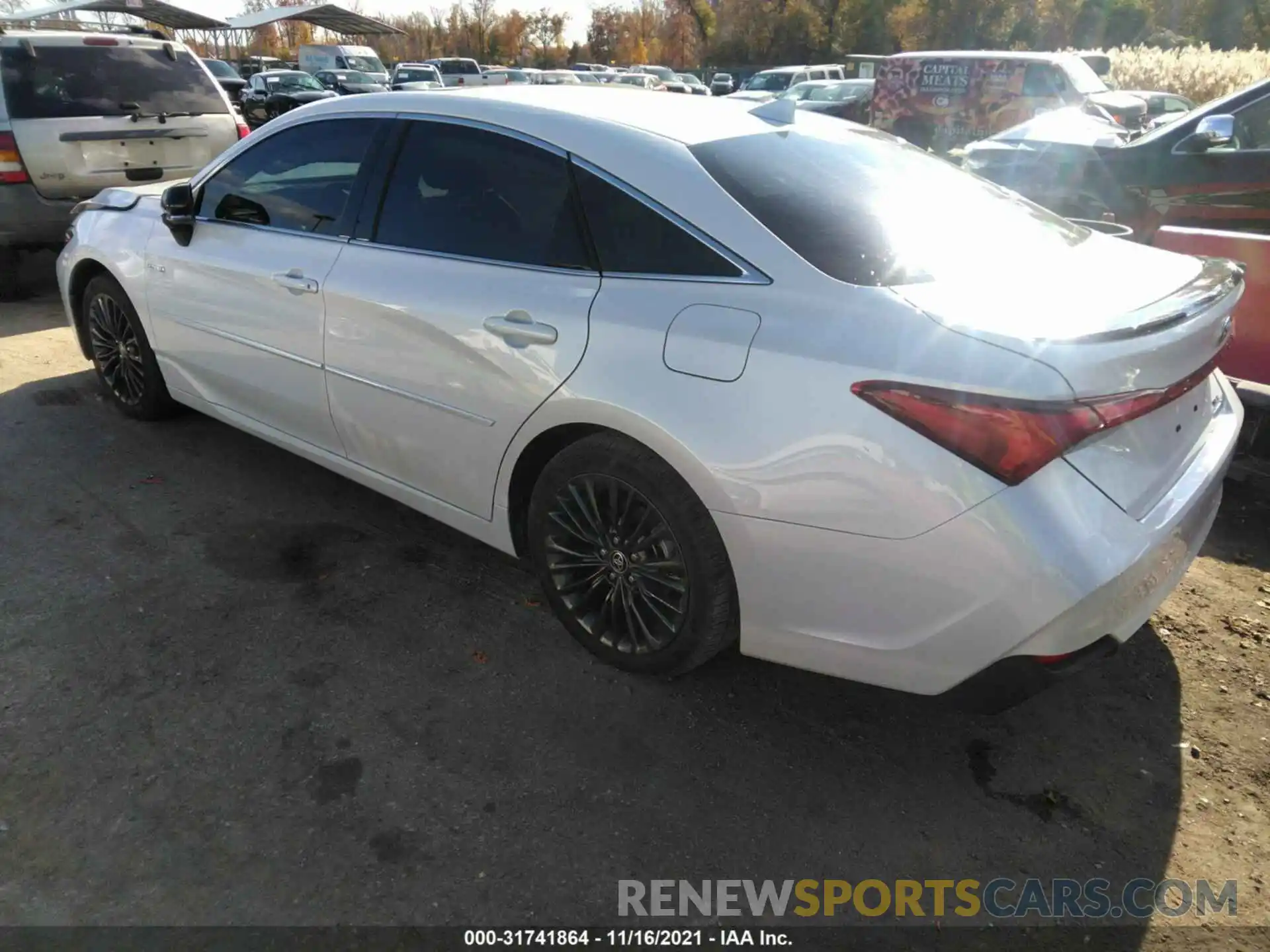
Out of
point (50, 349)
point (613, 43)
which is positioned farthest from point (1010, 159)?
point (613, 43)

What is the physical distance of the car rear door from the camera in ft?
22.5

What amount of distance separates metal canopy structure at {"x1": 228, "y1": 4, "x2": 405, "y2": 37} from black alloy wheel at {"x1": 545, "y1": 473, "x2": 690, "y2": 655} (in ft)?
146

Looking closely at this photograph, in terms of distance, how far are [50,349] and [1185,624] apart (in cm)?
660

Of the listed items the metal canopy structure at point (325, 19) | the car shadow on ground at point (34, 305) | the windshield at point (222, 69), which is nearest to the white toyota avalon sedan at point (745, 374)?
the car shadow on ground at point (34, 305)

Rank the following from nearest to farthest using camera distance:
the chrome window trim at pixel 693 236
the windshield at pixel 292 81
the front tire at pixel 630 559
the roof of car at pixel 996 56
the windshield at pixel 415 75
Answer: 1. the chrome window trim at pixel 693 236
2. the front tire at pixel 630 559
3. the roof of car at pixel 996 56
4. the windshield at pixel 292 81
5. the windshield at pixel 415 75

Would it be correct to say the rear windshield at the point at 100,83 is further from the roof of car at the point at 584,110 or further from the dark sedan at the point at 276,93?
the dark sedan at the point at 276,93

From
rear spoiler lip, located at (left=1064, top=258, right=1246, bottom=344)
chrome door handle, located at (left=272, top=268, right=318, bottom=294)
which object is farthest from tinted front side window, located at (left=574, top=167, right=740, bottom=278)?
chrome door handle, located at (left=272, top=268, right=318, bottom=294)

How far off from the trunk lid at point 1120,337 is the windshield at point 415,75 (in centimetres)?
3122

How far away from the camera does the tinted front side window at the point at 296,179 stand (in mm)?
3555

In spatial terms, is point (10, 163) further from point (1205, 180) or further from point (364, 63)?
point (364, 63)

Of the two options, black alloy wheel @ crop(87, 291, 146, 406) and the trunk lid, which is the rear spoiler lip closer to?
the trunk lid

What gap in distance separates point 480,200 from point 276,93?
25.6 metres

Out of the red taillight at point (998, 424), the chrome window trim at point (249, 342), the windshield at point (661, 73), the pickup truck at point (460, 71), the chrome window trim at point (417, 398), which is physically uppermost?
the red taillight at point (998, 424)

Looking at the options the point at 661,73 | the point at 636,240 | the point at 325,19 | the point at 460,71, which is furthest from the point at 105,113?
the point at 325,19
